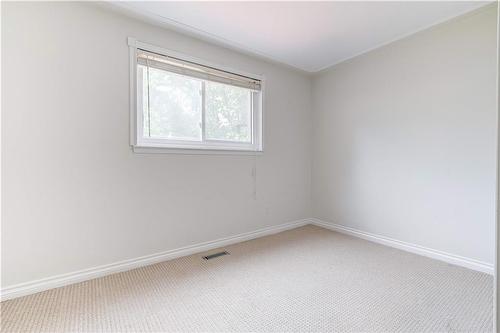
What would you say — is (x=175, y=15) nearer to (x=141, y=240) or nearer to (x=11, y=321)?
(x=141, y=240)

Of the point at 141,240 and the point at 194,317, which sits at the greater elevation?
the point at 141,240

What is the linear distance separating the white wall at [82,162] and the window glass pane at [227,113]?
28 centimetres

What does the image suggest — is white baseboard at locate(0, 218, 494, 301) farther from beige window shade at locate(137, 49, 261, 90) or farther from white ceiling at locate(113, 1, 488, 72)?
white ceiling at locate(113, 1, 488, 72)

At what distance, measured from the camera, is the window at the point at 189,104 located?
7.11 feet

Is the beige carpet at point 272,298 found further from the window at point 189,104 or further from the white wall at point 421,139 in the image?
the window at point 189,104

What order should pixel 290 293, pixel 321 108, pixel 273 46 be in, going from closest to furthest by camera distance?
pixel 290 293 < pixel 273 46 < pixel 321 108

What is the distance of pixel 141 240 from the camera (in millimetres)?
2156

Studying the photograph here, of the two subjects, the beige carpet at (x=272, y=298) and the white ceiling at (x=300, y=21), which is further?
the white ceiling at (x=300, y=21)

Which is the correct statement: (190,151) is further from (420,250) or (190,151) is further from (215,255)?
(420,250)

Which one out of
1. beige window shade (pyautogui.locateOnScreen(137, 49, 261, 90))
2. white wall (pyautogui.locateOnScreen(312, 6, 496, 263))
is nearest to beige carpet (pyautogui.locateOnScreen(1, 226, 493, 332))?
white wall (pyautogui.locateOnScreen(312, 6, 496, 263))

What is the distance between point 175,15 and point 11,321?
247 cm

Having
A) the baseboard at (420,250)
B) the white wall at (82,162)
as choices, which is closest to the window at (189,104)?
the white wall at (82,162)

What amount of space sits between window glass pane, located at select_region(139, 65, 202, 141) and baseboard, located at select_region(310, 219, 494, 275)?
2226 millimetres

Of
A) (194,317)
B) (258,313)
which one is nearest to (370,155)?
(258,313)
